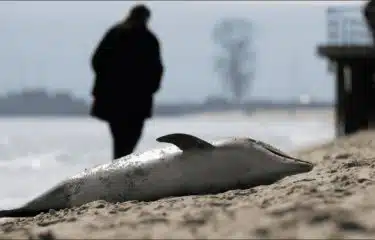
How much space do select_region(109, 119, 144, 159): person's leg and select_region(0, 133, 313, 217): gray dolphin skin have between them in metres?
2.69

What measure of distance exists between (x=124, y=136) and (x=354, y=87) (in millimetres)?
16958

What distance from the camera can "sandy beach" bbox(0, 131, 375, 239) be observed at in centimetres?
406

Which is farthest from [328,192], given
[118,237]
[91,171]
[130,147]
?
[130,147]

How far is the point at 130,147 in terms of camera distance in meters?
9.27

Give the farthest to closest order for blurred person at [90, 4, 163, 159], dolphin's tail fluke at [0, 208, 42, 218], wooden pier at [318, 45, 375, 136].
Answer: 1. wooden pier at [318, 45, 375, 136]
2. blurred person at [90, 4, 163, 159]
3. dolphin's tail fluke at [0, 208, 42, 218]

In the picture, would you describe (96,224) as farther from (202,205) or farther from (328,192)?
(328,192)

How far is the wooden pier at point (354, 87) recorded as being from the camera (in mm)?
24641

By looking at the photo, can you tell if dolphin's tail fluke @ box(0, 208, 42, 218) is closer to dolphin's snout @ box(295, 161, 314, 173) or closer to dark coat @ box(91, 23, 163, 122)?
dolphin's snout @ box(295, 161, 314, 173)

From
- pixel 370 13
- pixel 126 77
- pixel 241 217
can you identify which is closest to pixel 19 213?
pixel 241 217

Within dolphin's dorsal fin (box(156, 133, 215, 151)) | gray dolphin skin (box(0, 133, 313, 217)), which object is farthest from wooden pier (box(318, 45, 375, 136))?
dolphin's dorsal fin (box(156, 133, 215, 151))

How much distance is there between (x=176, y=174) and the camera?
245 inches

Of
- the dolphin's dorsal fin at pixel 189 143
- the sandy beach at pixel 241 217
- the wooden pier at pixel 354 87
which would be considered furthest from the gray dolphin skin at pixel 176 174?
the wooden pier at pixel 354 87

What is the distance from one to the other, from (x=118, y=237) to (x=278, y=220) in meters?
0.79

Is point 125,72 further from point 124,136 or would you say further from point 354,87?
point 354,87
